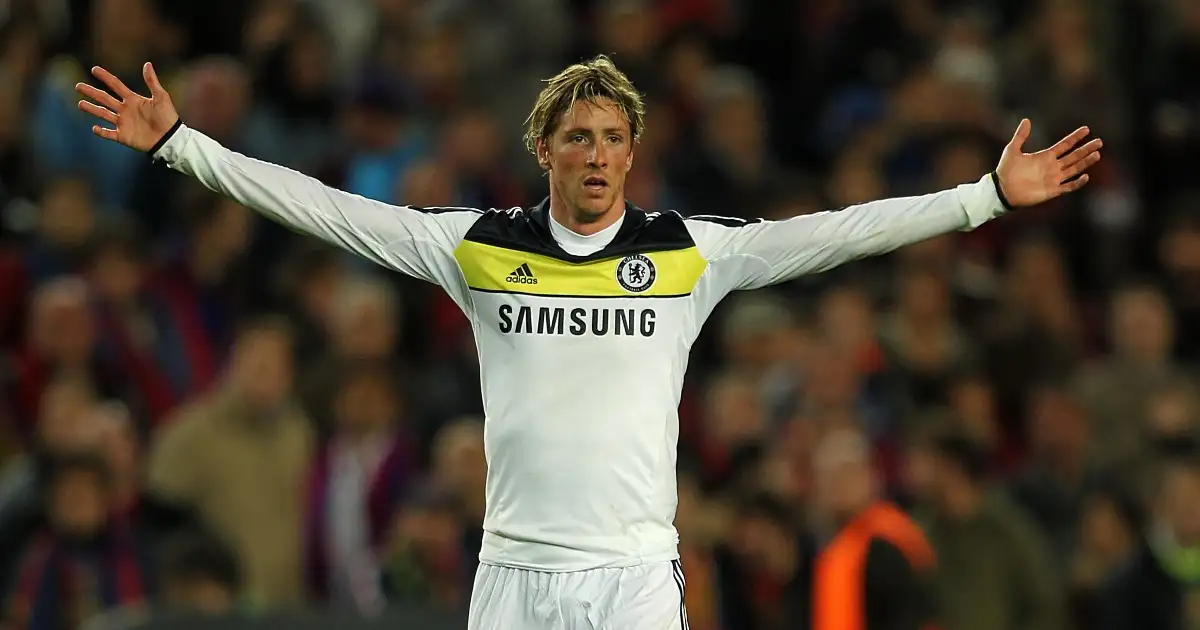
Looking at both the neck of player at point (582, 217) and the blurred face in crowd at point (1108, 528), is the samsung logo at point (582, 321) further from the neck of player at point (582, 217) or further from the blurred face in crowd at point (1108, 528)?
the blurred face in crowd at point (1108, 528)

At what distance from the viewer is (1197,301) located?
12.4 metres

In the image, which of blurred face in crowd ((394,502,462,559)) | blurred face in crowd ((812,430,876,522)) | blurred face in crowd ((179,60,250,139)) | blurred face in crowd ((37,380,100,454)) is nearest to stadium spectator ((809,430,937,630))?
blurred face in crowd ((812,430,876,522))

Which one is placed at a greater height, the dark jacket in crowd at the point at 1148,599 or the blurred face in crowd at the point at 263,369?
the blurred face in crowd at the point at 263,369

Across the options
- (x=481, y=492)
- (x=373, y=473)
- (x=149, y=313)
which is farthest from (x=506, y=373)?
(x=149, y=313)

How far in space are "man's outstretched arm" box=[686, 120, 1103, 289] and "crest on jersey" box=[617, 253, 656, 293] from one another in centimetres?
20

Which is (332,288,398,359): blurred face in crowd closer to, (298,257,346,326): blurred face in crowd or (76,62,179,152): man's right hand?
(298,257,346,326): blurred face in crowd

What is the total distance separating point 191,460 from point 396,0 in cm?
409

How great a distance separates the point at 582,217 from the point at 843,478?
3.14 meters

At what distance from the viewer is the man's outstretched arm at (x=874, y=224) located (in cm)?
591

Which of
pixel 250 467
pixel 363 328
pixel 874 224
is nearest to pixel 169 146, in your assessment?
pixel 874 224

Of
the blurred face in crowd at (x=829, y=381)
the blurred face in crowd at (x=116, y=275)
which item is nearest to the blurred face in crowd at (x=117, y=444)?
the blurred face in crowd at (x=116, y=275)

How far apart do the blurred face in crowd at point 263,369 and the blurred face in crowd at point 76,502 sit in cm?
115

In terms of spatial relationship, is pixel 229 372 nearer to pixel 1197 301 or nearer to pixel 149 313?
pixel 149 313

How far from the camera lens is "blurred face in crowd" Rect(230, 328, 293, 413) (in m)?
10.0
